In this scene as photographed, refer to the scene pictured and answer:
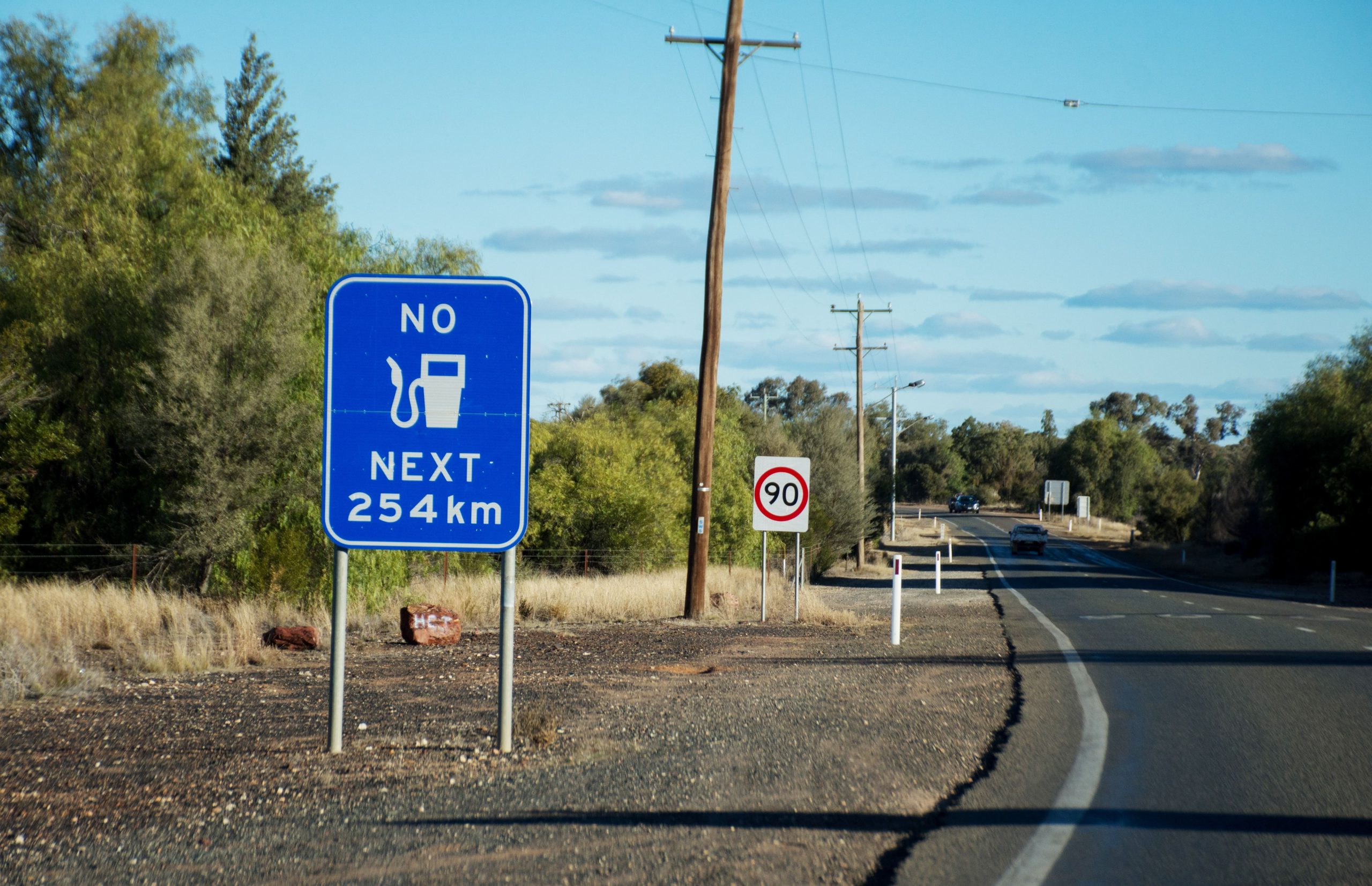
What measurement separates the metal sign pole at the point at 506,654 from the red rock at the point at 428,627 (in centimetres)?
666

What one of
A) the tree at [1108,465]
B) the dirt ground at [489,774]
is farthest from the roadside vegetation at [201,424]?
the tree at [1108,465]

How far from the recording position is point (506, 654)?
750 centimetres

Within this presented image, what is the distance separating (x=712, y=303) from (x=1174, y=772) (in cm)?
1359

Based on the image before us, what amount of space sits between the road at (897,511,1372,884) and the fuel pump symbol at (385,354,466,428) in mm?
3823

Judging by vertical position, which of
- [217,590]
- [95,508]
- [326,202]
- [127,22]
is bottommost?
[217,590]

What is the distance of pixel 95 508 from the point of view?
76.8 ft

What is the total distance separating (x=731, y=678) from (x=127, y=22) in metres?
30.1

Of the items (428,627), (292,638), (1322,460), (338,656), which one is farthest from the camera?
(1322,460)

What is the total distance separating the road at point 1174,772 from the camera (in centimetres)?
547

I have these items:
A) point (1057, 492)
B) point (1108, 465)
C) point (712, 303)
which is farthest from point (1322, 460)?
point (1108, 465)

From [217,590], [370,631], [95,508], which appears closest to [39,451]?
[95,508]

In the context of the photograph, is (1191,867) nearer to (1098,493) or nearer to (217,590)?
(217,590)

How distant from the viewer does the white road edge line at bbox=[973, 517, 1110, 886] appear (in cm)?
534

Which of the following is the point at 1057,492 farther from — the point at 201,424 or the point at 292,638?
the point at 292,638
